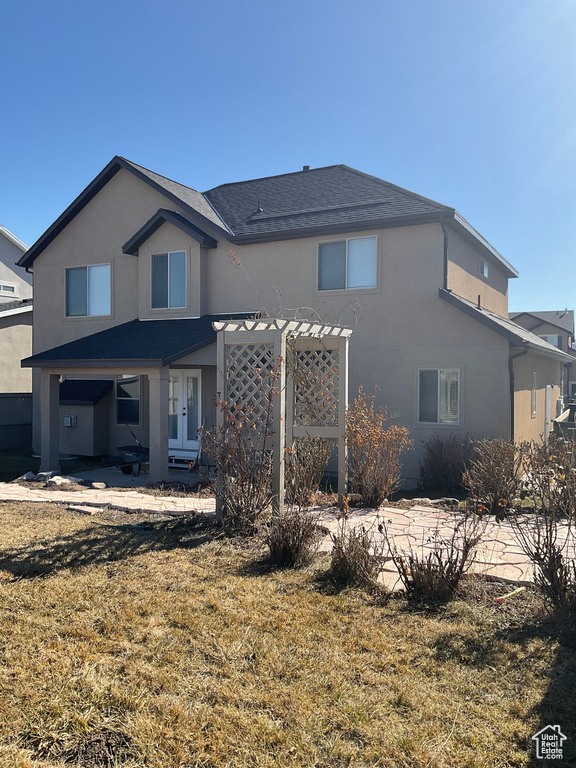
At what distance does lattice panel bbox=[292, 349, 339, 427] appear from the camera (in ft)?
30.9

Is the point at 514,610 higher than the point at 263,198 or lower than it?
lower

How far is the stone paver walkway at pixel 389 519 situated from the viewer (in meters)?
5.84

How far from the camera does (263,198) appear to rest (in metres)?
16.7

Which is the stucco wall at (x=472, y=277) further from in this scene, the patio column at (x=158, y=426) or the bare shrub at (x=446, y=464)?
the patio column at (x=158, y=426)

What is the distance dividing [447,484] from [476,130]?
8.06 metres

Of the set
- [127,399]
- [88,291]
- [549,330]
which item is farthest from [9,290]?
[549,330]

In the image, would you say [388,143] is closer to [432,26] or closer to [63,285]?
[432,26]

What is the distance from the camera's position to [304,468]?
26.6 ft

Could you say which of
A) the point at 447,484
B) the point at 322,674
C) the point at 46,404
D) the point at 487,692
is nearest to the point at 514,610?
the point at 487,692

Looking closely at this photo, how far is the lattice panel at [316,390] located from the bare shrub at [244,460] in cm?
218

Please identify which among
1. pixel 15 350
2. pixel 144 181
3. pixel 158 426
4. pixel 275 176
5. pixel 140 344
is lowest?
pixel 158 426

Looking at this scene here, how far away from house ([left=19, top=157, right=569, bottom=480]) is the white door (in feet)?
0.13

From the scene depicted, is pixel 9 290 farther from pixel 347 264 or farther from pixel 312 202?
pixel 347 264

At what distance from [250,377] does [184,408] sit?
24.9 feet
